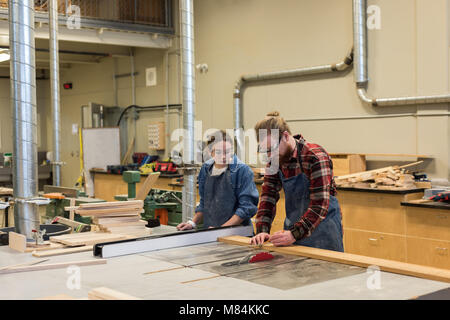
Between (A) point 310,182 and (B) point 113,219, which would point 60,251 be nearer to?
(B) point 113,219

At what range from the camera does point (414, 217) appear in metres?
4.73

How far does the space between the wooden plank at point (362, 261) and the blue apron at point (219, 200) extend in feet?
2.60

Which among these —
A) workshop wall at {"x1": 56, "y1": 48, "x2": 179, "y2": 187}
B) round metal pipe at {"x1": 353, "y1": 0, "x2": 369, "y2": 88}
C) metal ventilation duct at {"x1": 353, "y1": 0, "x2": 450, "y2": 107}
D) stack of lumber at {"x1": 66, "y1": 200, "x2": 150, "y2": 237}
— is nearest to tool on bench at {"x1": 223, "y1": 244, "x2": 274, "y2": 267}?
stack of lumber at {"x1": 66, "y1": 200, "x2": 150, "y2": 237}

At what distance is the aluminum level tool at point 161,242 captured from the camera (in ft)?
8.39

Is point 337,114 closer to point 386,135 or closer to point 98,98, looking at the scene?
point 386,135

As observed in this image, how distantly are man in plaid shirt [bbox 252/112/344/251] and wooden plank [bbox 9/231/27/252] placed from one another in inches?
47.4

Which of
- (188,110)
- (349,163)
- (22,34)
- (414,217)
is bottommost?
(414,217)

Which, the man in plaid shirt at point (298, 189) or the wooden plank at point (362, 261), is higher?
the man in plaid shirt at point (298, 189)

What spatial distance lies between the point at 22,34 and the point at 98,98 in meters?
8.41

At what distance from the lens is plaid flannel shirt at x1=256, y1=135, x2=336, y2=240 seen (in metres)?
2.72

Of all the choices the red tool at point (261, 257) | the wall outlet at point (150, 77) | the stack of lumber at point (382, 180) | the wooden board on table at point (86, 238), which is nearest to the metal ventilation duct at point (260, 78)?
the stack of lumber at point (382, 180)

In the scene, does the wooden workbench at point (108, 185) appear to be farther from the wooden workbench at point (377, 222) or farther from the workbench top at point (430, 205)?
the workbench top at point (430, 205)

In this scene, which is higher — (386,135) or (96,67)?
(96,67)
